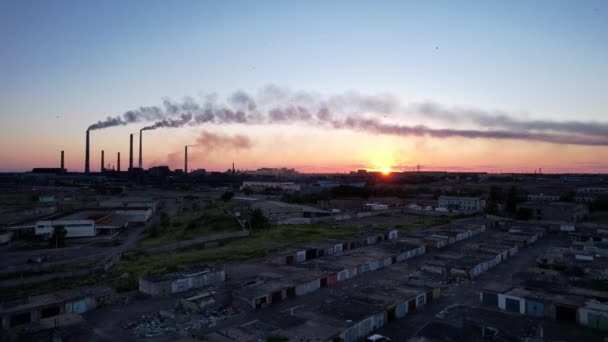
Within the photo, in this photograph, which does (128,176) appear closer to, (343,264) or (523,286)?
(343,264)

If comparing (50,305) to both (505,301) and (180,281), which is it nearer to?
(180,281)

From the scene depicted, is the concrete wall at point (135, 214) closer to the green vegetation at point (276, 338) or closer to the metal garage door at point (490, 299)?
the green vegetation at point (276, 338)

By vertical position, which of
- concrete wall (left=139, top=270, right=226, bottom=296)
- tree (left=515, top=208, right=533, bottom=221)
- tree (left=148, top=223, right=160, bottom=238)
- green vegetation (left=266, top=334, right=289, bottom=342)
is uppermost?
Answer: tree (left=515, top=208, right=533, bottom=221)

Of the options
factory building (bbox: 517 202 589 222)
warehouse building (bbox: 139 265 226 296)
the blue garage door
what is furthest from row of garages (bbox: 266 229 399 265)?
factory building (bbox: 517 202 589 222)

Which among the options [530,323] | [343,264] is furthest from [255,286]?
[530,323]

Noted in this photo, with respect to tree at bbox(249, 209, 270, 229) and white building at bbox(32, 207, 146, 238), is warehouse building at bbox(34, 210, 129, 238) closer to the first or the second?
white building at bbox(32, 207, 146, 238)

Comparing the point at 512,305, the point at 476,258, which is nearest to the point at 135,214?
the point at 476,258
